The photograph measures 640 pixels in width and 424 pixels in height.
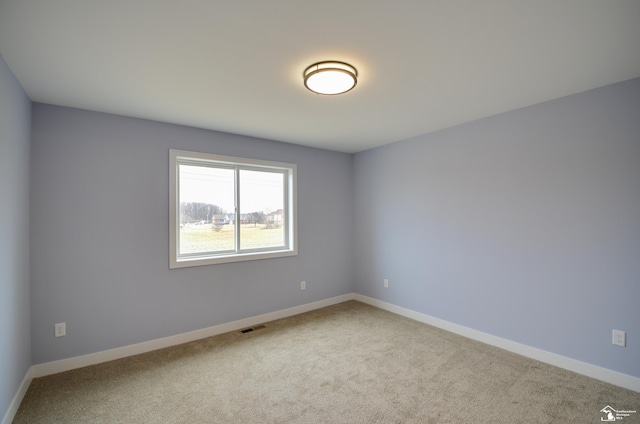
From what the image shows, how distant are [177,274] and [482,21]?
3492 millimetres

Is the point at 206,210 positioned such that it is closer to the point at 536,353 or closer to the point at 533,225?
the point at 533,225

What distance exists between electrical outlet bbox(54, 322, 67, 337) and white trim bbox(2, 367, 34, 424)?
299 millimetres

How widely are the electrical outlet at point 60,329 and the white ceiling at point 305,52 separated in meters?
2.03

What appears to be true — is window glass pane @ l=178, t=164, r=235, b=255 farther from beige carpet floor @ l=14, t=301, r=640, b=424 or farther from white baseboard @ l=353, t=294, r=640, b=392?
white baseboard @ l=353, t=294, r=640, b=392

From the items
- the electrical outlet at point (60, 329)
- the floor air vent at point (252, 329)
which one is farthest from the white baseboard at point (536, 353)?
the electrical outlet at point (60, 329)

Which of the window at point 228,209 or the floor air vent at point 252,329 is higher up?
the window at point 228,209

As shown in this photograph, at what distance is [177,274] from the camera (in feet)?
10.8

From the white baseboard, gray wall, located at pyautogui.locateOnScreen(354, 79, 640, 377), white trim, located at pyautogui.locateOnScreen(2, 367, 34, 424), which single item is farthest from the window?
the white baseboard

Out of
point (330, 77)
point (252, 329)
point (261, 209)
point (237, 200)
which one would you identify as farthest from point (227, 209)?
point (330, 77)

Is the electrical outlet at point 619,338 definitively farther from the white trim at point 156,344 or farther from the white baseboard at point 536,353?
the white trim at point 156,344

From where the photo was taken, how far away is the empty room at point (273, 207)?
178cm

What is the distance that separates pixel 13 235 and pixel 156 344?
1.65 m

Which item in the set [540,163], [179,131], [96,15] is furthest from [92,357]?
[540,163]

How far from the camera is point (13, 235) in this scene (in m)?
2.17
